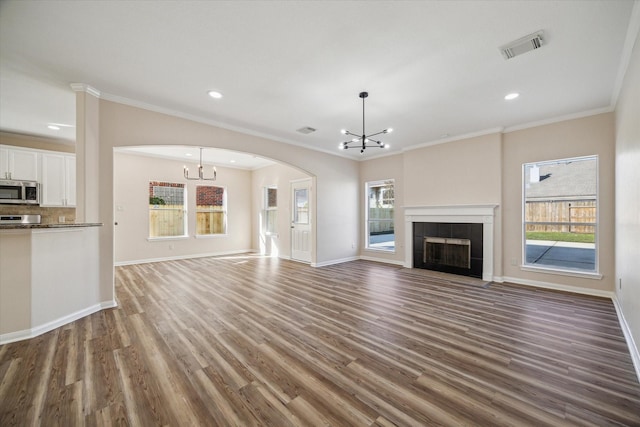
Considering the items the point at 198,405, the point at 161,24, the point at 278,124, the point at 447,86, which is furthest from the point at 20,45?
the point at 447,86

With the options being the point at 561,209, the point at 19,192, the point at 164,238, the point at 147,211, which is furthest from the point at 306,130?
the point at 19,192

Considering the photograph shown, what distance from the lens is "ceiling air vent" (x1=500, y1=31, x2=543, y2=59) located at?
237 cm

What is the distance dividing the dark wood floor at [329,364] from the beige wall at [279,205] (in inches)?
149

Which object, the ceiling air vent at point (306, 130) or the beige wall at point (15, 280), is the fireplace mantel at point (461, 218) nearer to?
the ceiling air vent at point (306, 130)

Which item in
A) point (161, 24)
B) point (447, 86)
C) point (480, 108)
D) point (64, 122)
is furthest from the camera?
point (64, 122)

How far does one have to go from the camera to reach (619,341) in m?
2.60

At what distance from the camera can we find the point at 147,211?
Result: 6.78m

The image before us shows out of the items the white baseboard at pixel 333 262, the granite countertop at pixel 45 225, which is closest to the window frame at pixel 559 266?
the white baseboard at pixel 333 262

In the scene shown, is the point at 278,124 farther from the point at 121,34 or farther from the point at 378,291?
the point at 378,291

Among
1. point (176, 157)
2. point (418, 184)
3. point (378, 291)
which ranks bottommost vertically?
point (378, 291)

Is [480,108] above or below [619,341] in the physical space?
above

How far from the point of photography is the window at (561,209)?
4203 mm

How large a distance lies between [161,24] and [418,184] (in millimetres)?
5424

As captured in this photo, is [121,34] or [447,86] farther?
[447,86]
